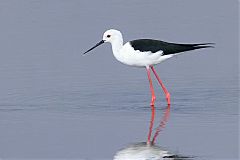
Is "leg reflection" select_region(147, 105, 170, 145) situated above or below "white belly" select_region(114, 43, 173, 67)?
below

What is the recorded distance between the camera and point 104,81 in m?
11.8

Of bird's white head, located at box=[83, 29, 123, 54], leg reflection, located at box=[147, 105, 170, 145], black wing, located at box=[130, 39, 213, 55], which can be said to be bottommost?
leg reflection, located at box=[147, 105, 170, 145]

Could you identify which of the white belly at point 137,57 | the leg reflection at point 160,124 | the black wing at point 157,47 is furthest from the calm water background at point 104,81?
the black wing at point 157,47

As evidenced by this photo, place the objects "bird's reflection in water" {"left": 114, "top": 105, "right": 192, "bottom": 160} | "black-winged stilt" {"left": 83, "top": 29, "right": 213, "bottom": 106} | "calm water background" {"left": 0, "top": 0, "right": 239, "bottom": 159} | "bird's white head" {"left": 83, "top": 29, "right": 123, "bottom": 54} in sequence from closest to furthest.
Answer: "bird's reflection in water" {"left": 114, "top": 105, "right": 192, "bottom": 160}, "calm water background" {"left": 0, "top": 0, "right": 239, "bottom": 159}, "black-winged stilt" {"left": 83, "top": 29, "right": 213, "bottom": 106}, "bird's white head" {"left": 83, "top": 29, "right": 123, "bottom": 54}

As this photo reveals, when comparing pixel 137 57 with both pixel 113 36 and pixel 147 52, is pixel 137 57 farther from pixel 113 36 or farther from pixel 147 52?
pixel 113 36

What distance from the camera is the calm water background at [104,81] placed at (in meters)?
8.89

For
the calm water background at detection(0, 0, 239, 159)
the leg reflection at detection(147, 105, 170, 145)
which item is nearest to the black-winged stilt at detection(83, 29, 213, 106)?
the calm water background at detection(0, 0, 239, 159)

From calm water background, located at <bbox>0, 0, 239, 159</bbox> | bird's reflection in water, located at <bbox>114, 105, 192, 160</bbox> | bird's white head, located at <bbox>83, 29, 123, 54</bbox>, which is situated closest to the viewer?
bird's reflection in water, located at <bbox>114, 105, 192, 160</bbox>

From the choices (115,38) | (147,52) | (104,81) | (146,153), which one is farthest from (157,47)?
(146,153)

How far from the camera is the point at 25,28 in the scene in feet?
46.6

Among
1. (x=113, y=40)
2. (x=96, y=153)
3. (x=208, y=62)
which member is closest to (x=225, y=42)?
(x=208, y=62)

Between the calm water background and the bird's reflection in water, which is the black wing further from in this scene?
the bird's reflection in water

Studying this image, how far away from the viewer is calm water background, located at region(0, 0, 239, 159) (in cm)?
889

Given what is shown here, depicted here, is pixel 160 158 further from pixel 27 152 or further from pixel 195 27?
pixel 195 27
